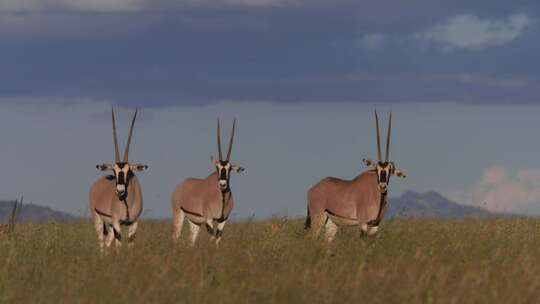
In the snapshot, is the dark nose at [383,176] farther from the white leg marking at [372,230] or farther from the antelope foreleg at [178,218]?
the antelope foreleg at [178,218]

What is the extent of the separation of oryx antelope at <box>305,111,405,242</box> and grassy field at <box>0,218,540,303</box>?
2.53 meters

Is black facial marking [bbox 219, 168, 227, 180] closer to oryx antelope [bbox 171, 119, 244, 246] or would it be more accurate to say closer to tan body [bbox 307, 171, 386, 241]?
oryx antelope [bbox 171, 119, 244, 246]

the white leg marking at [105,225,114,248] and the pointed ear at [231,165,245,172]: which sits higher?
the pointed ear at [231,165,245,172]

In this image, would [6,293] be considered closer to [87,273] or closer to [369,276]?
[87,273]

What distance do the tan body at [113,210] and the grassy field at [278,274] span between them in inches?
73.6

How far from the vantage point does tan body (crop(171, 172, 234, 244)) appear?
20.6 metres

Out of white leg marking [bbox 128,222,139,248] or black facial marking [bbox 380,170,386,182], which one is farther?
black facial marking [bbox 380,170,386,182]

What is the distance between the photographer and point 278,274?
1276 centimetres

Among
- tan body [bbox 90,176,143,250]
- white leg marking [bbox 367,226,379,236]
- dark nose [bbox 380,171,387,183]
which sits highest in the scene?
dark nose [bbox 380,171,387,183]

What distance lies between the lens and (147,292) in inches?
418

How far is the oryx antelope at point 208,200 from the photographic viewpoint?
20.0 meters

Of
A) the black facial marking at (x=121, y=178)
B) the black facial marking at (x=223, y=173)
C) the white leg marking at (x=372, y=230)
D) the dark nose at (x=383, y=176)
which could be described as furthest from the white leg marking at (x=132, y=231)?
the dark nose at (x=383, y=176)

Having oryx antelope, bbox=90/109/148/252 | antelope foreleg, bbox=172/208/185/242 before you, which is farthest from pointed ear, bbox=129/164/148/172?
antelope foreleg, bbox=172/208/185/242

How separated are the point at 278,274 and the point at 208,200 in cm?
827
